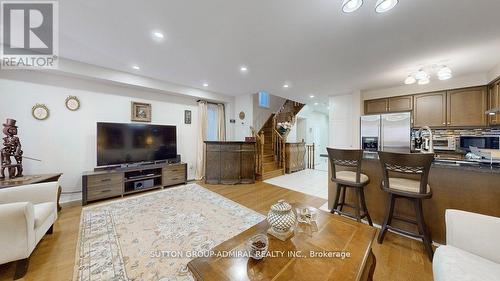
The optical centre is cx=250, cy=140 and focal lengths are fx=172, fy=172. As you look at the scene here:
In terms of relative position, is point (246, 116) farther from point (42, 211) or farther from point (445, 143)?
point (445, 143)

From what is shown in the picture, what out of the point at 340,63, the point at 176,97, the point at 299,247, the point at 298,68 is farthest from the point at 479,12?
the point at 176,97

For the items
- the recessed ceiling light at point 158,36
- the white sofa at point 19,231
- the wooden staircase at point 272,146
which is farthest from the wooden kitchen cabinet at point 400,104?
the white sofa at point 19,231

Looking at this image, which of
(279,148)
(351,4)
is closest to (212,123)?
(279,148)

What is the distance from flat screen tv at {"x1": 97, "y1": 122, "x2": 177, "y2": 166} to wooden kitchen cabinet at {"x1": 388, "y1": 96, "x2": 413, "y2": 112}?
561cm

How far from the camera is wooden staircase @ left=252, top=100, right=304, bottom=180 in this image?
5.23 meters

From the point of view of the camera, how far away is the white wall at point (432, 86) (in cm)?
348

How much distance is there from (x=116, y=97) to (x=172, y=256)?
12.4ft

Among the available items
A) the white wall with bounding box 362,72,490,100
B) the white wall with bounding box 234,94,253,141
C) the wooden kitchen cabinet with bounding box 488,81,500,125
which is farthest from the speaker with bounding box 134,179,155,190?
the wooden kitchen cabinet with bounding box 488,81,500,125

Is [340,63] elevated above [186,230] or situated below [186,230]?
above

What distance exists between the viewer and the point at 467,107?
354cm

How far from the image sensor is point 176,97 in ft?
16.0

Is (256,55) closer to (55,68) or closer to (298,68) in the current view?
(298,68)

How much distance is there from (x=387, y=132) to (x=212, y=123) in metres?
4.89

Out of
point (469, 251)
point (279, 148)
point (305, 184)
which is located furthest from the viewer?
point (279, 148)
